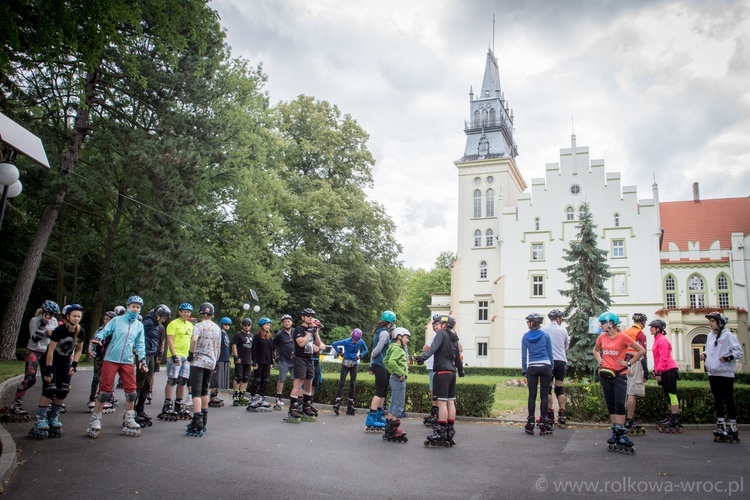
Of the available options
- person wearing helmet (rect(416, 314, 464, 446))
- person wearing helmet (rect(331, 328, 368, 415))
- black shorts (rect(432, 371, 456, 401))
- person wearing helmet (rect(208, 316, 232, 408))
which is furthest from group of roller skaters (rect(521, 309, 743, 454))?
person wearing helmet (rect(208, 316, 232, 408))

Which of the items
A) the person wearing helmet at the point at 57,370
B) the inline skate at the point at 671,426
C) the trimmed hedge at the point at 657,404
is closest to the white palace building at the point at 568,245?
the trimmed hedge at the point at 657,404

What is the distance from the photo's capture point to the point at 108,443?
767 centimetres

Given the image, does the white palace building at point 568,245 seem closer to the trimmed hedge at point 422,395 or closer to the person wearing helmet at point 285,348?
the trimmed hedge at point 422,395

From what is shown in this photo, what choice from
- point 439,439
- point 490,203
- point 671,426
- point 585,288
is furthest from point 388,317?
point 490,203

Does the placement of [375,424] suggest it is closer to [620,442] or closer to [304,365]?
[304,365]

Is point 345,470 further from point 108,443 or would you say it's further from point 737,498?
point 737,498

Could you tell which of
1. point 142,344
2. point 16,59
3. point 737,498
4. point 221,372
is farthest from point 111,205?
point 737,498

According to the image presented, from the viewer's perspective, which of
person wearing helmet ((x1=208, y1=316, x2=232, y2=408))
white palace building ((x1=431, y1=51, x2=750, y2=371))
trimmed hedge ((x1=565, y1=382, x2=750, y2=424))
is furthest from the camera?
white palace building ((x1=431, y1=51, x2=750, y2=371))

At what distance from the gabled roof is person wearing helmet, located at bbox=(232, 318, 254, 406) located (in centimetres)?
4153

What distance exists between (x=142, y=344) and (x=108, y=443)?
1.49m

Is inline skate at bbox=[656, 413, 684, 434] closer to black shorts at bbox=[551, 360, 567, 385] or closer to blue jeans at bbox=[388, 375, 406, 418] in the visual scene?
black shorts at bbox=[551, 360, 567, 385]

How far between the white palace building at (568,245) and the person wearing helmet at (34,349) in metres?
39.7

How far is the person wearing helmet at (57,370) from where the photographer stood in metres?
7.84

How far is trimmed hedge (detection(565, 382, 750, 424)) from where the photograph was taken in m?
10.6
